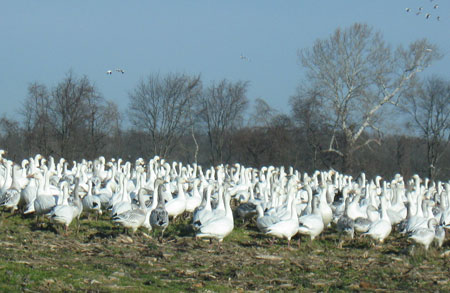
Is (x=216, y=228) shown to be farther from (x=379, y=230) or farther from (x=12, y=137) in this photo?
(x=12, y=137)

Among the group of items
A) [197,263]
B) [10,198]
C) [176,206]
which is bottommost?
[197,263]

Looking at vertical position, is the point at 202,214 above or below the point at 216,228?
above

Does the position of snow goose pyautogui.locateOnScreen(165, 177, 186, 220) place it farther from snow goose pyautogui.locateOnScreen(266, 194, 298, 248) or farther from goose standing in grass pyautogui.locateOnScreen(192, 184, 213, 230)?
snow goose pyautogui.locateOnScreen(266, 194, 298, 248)

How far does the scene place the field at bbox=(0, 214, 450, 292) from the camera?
991cm

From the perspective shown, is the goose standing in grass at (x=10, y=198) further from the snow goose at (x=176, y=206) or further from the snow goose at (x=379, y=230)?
the snow goose at (x=379, y=230)

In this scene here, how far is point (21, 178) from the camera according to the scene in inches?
877

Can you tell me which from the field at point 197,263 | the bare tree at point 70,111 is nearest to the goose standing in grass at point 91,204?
the field at point 197,263

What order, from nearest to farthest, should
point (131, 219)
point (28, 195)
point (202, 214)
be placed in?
point (131, 219)
point (202, 214)
point (28, 195)

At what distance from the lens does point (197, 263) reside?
1200cm

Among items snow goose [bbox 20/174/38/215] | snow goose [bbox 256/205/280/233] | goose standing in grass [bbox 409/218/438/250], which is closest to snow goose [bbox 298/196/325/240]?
snow goose [bbox 256/205/280/233]

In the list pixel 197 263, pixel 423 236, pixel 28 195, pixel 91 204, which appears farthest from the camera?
pixel 91 204

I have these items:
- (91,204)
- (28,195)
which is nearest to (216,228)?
(91,204)

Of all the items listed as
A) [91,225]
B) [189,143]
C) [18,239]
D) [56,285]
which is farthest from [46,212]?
[189,143]

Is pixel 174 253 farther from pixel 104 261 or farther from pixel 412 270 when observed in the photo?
pixel 412 270
